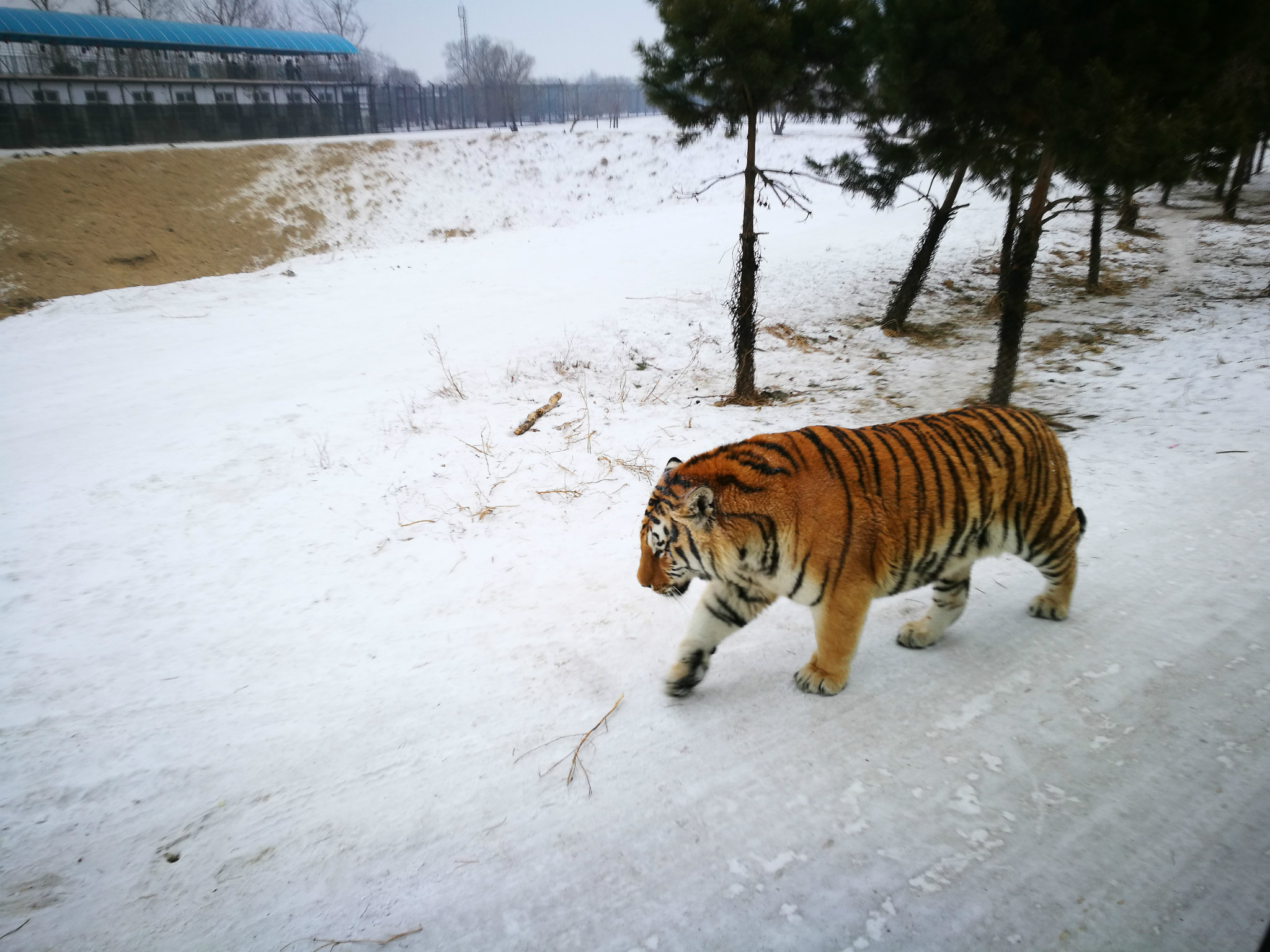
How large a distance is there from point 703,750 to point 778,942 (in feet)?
3.17

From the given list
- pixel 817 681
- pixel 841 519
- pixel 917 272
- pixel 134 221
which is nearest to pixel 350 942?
pixel 817 681

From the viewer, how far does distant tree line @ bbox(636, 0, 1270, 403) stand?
621cm

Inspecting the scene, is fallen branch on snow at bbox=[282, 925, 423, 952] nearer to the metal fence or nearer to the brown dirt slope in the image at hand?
the brown dirt slope

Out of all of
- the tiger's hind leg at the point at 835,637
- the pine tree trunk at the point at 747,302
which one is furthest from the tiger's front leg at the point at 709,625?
the pine tree trunk at the point at 747,302

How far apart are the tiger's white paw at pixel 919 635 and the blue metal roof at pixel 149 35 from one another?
144ft

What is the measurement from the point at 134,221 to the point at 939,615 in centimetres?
2821

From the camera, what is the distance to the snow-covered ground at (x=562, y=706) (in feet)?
8.55

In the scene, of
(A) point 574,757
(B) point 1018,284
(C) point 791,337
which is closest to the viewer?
(A) point 574,757

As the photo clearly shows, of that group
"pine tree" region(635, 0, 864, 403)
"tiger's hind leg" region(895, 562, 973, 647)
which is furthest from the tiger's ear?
"pine tree" region(635, 0, 864, 403)

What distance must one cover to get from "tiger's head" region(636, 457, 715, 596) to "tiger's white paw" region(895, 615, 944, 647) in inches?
60.1

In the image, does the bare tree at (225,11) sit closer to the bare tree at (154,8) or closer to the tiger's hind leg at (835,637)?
the bare tree at (154,8)

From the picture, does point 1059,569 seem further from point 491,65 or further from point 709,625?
point 491,65

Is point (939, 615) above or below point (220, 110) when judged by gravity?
below

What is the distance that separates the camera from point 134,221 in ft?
74.0
